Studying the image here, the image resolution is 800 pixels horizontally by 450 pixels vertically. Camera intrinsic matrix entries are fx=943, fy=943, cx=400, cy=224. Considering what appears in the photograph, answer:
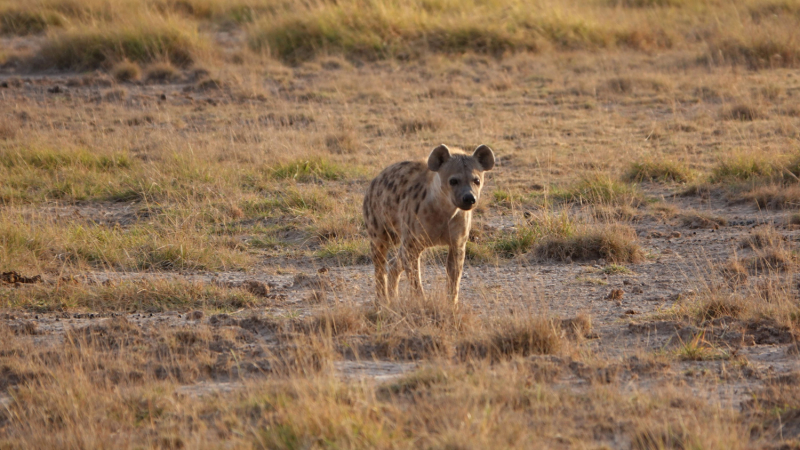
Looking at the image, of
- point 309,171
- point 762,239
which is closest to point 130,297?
point 309,171

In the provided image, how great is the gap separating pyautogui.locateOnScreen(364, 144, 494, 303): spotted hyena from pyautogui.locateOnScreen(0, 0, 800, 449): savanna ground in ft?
0.82

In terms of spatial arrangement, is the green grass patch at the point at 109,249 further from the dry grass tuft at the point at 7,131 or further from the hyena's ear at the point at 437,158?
the dry grass tuft at the point at 7,131

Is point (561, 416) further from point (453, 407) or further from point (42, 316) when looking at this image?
point (42, 316)

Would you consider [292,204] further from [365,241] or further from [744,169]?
[744,169]

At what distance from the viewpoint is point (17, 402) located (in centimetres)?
400

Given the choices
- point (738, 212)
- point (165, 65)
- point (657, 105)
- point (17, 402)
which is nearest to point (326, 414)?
point (17, 402)

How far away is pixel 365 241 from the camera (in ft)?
23.2

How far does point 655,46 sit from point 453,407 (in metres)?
13.7

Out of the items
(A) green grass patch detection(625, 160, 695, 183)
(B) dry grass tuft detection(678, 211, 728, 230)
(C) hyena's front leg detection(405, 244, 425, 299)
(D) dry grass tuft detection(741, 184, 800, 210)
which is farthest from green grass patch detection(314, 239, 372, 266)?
(D) dry grass tuft detection(741, 184, 800, 210)

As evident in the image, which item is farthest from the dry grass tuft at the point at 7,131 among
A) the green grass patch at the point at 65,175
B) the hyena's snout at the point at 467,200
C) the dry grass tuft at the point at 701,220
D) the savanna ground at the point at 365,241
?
the dry grass tuft at the point at 701,220

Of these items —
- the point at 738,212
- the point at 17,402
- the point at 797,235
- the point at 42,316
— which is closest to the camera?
the point at 17,402

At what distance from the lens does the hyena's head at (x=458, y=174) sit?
198 inches

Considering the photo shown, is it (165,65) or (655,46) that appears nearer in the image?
(165,65)

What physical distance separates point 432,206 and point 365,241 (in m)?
1.86
